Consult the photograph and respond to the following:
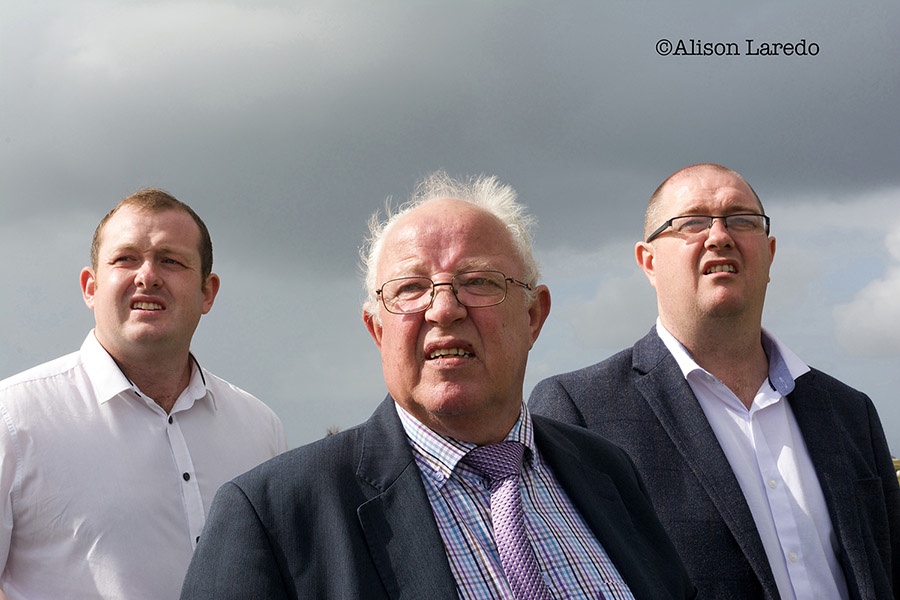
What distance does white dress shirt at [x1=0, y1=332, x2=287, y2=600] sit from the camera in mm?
3812

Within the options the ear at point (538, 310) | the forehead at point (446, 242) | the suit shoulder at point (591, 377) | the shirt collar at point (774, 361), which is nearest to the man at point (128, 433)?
the suit shoulder at point (591, 377)

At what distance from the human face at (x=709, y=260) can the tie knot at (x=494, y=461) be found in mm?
1754

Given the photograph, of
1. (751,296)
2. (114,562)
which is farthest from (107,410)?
(751,296)

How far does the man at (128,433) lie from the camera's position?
12.5 feet

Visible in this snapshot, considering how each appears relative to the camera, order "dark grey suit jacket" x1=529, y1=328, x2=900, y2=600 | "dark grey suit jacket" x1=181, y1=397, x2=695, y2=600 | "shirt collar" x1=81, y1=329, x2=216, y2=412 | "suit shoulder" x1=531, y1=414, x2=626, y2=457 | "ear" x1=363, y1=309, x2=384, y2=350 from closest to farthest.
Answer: "dark grey suit jacket" x1=181, y1=397, x2=695, y2=600 → "ear" x1=363, y1=309, x2=384, y2=350 → "suit shoulder" x1=531, y1=414, x2=626, y2=457 → "dark grey suit jacket" x1=529, y1=328, x2=900, y2=600 → "shirt collar" x1=81, y1=329, x2=216, y2=412

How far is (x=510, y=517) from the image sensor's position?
2.77m

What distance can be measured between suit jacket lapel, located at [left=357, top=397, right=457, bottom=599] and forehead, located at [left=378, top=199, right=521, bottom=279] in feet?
1.72

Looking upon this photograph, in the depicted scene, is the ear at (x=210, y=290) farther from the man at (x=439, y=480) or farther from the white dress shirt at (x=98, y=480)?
the man at (x=439, y=480)

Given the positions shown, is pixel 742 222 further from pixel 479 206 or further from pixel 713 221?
pixel 479 206

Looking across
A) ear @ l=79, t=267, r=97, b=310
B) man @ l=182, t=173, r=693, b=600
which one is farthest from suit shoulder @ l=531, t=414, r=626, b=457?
ear @ l=79, t=267, r=97, b=310

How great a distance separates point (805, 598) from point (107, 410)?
316 cm

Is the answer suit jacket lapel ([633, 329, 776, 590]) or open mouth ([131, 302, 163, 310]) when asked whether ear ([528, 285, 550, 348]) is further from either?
open mouth ([131, 302, 163, 310])

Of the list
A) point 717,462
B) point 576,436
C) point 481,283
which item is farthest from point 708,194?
point 481,283

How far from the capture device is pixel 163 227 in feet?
14.4
